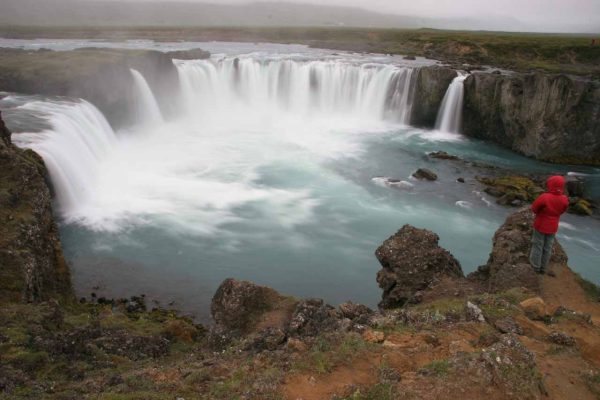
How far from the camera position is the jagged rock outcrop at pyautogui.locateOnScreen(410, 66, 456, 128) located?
153 feet

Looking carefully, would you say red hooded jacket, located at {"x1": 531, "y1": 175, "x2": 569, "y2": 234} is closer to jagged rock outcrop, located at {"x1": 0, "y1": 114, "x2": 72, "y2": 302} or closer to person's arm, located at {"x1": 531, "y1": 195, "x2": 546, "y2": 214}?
person's arm, located at {"x1": 531, "y1": 195, "x2": 546, "y2": 214}

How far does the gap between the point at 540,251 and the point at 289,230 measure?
14401 mm

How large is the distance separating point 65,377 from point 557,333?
9.59m

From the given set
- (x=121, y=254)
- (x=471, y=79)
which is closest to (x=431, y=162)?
(x=471, y=79)

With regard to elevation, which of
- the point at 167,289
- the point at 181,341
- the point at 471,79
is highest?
the point at 471,79

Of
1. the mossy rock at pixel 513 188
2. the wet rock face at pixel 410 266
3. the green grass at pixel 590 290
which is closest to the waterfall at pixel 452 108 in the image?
the mossy rock at pixel 513 188

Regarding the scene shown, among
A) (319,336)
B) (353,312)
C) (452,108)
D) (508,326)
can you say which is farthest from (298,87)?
(319,336)

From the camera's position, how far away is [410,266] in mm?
14688

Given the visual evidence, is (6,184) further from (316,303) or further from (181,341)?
(316,303)

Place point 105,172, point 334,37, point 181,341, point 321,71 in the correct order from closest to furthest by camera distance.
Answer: point 181,341
point 105,172
point 321,71
point 334,37

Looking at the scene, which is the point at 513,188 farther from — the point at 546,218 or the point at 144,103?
the point at 144,103

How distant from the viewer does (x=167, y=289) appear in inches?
756

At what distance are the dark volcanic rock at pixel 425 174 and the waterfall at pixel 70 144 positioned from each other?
68.3 feet

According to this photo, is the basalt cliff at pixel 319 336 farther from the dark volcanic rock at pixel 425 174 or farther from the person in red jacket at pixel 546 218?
the dark volcanic rock at pixel 425 174
